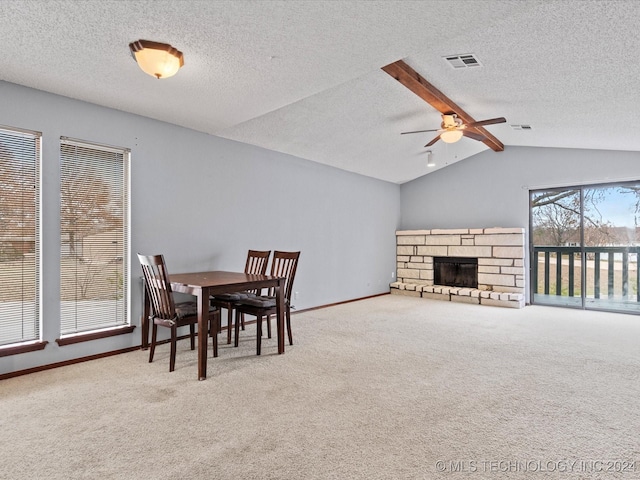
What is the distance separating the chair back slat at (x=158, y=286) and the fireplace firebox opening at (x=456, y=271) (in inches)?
217

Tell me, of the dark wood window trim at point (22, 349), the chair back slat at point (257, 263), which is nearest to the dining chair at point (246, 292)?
the chair back slat at point (257, 263)

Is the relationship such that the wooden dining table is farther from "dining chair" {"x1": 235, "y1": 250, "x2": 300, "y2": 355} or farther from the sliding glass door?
the sliding glass door

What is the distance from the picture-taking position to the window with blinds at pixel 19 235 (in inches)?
117

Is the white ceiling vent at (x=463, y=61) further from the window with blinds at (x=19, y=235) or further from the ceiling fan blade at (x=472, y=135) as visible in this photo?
the window with blinds at (x=19, y=235)

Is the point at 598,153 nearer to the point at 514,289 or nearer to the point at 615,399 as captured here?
the point at 514,289

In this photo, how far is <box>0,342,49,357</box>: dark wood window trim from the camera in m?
2.92

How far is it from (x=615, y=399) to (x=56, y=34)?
4420mm

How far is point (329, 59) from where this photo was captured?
2697 mm

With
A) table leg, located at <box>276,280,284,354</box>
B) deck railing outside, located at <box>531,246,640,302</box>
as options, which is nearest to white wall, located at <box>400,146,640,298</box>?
deck railing outside, located at <box>531,246,640,302</box>

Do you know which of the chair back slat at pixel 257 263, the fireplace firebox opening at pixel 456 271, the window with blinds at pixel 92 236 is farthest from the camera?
the fireplace firebox opening at pixel 456 271

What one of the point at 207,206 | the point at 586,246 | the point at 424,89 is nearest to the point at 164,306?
the point at 207,206

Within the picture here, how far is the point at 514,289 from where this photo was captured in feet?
20.7

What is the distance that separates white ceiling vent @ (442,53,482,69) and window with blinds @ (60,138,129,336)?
3257mm

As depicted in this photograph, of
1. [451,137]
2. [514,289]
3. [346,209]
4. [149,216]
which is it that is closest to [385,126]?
[451,137]
